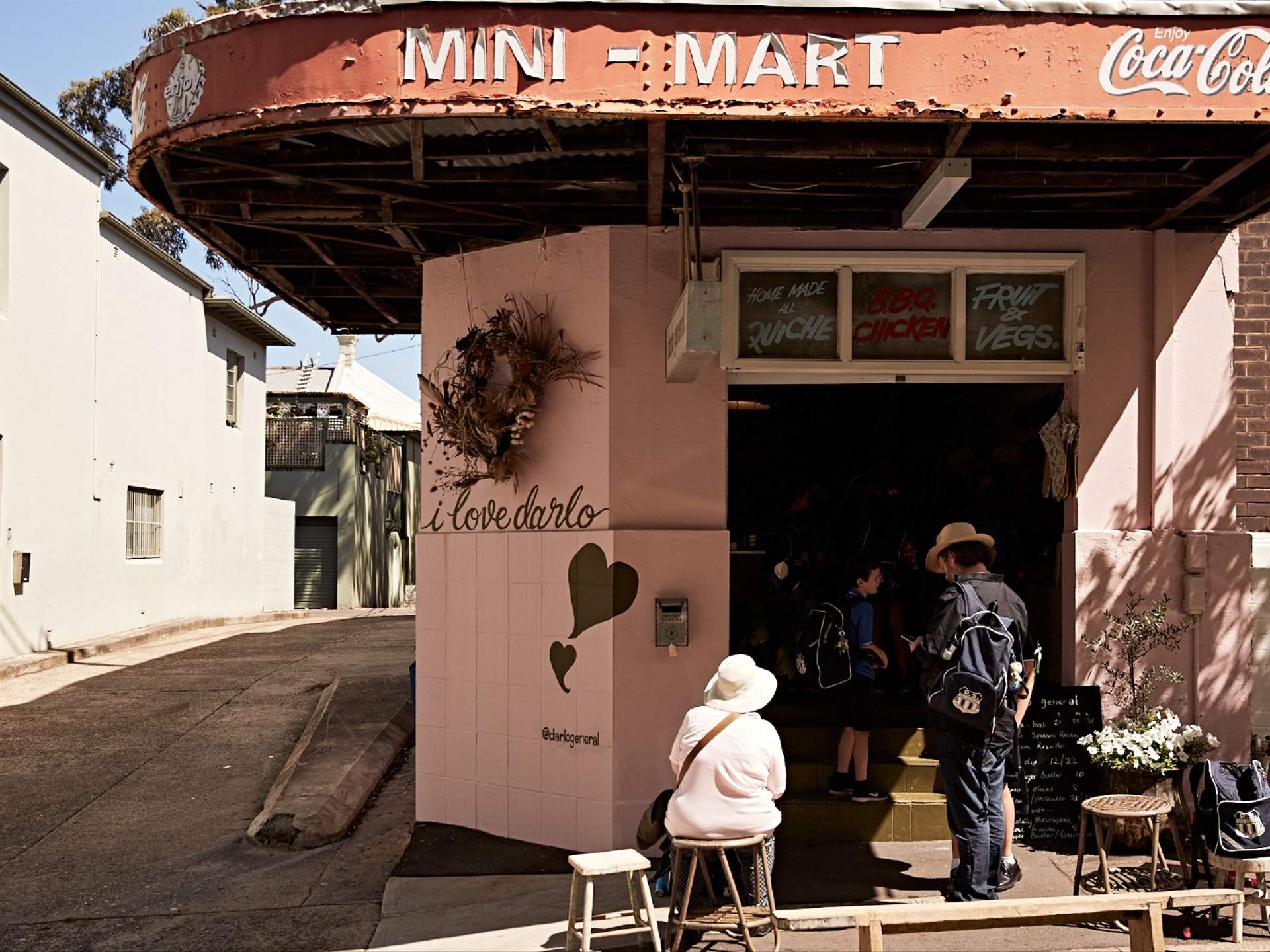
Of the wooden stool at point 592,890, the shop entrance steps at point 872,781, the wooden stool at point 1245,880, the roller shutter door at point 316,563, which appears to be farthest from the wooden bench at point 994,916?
the roller shutter door at point 316,563

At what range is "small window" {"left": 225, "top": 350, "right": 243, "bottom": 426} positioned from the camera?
79.9 ft

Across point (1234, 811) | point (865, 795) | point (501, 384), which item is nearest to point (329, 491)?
point (501, 384)

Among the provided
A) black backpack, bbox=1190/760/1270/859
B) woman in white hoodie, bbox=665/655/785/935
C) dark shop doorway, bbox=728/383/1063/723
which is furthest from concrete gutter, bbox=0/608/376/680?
black backpack, bbox=1190/760/1270/859

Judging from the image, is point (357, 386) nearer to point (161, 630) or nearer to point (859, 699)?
point (161, 630)

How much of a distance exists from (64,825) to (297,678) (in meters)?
5.26

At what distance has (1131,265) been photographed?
25.1 ft

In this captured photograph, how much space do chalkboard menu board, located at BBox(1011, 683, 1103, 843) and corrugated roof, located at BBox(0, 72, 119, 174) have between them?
43.2ft

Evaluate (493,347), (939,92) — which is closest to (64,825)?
(493,347)

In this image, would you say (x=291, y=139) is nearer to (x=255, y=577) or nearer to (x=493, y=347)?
(x=493, y=347)

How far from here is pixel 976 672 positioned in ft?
19.5

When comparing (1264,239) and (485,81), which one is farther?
(1264,239)

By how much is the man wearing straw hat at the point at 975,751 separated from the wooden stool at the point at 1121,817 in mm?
404

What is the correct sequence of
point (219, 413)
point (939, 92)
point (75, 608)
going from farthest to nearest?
1. point (219, 413)
2. point (75, 608)
3. point (939, 92)

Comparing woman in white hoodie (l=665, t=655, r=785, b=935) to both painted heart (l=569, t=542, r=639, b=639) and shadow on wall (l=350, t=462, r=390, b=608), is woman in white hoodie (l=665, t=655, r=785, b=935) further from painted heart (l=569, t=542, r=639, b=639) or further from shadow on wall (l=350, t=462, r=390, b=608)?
shadow on wall (l=350, t=462, r=390, b=608)
